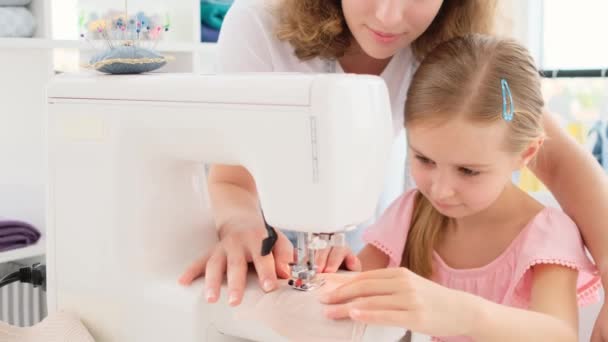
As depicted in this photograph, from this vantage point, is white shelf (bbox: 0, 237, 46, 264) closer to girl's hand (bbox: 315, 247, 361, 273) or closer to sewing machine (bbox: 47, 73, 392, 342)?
sewing machine (bbox: 47, 73, 392, 342)

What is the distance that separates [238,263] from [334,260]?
0.48ft

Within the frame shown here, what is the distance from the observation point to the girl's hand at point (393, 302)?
2.62 feet

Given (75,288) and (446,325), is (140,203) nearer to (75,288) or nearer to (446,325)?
(75,288)

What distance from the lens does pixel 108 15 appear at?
2061 millimetres

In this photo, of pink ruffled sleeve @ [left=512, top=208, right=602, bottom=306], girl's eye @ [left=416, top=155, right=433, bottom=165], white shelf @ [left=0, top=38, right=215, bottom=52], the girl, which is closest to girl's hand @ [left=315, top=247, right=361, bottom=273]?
the girl

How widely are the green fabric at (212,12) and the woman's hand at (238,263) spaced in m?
1.43

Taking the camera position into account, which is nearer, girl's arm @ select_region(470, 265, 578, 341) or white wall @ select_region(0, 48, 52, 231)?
girl's arm @ select_region(470, 265, 578, 341)

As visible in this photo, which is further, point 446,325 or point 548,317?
point 548,317

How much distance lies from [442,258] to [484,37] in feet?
1.50

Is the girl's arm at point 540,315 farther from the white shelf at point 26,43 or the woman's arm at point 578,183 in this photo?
the white shelf at point 26,43

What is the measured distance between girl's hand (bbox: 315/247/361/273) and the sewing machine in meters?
0.10

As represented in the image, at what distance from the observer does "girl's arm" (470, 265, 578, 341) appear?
0.98 m

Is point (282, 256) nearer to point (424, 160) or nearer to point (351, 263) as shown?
point (351, 263)

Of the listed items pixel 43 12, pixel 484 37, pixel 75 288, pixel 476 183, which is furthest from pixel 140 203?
pixel 43 12
